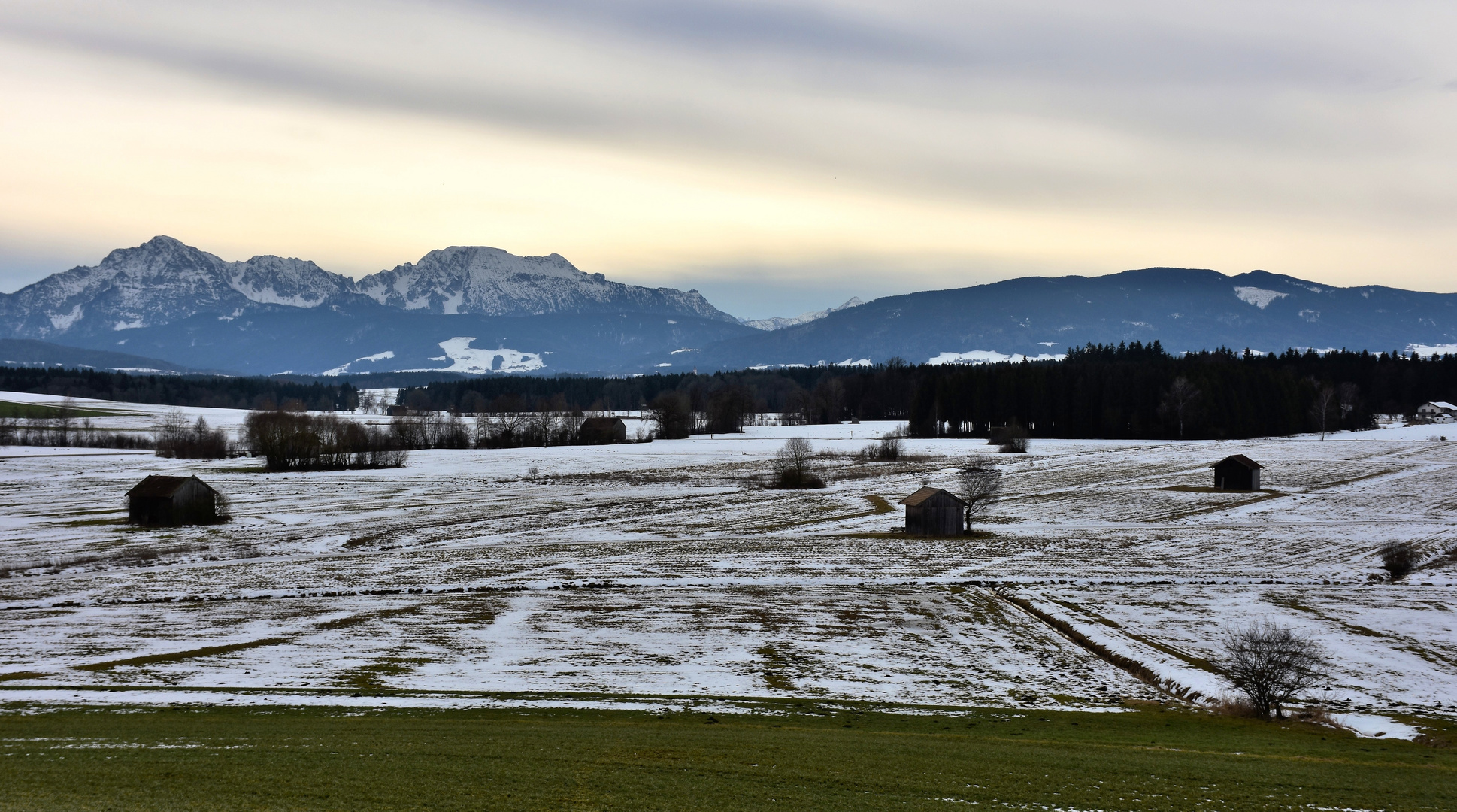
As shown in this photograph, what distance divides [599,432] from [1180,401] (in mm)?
89395

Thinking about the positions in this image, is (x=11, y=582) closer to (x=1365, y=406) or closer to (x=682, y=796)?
(x=682, y=796)

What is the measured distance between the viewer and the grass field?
Answer: 1478cm

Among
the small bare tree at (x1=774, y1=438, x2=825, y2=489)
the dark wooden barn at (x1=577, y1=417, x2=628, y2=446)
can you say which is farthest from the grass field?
the dark wooden barn at (x1=577, y1=417, x2=628, y2=446)

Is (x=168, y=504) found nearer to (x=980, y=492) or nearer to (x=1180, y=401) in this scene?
(x=980, y=492)

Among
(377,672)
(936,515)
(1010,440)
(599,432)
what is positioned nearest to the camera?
(377,672)

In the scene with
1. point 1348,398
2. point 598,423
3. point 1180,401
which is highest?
point 1348,398

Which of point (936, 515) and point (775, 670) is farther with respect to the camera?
point (936, 515)

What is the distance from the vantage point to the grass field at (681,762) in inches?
582

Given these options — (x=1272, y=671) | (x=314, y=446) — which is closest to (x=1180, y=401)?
(x=314, y=446)

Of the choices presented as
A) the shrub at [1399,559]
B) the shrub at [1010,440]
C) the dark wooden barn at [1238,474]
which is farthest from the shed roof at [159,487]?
the shrub at [1010,440]

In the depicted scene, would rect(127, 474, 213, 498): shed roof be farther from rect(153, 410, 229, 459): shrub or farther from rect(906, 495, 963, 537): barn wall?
rect(153, 410, 229, 459): shrub

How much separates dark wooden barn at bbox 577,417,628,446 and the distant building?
455 feet

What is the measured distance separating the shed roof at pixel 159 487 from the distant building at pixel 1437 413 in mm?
187000

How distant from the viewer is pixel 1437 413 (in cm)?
17325
